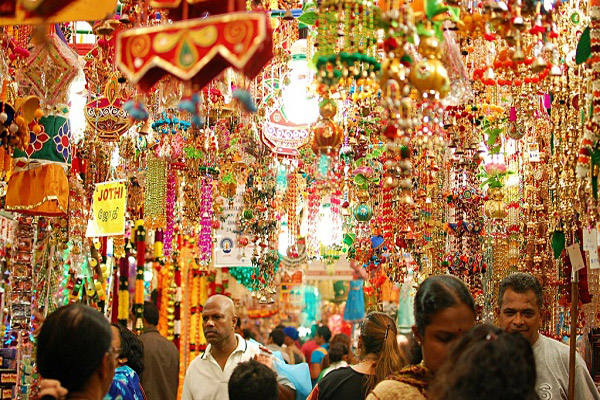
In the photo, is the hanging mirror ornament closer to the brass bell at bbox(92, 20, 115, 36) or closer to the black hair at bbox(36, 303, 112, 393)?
the brass bell at bbox(92, 20, 115, 36)

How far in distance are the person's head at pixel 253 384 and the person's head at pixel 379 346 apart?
3.13 feet

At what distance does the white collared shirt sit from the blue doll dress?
23.4ft

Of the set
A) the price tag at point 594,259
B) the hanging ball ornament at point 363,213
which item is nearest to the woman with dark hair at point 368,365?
the price tag at point 594,259

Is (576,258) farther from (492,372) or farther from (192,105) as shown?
(492,372)

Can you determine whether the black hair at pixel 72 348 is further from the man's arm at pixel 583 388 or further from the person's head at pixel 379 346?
the man's arm at pixel 583 388

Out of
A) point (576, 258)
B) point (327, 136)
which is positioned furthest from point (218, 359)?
point (576, 258)

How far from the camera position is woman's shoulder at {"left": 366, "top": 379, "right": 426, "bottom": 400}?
241 centimetres

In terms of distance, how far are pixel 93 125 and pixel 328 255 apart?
477cm

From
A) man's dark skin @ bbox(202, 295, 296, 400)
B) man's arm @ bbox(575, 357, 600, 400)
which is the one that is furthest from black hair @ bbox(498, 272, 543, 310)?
man's dark skin @ bbox(202, 295, 296, 400)

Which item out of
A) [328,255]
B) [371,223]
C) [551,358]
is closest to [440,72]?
[551,358]

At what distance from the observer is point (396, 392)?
2428mm

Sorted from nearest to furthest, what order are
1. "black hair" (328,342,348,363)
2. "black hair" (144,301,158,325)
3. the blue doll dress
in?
"black hair" (144,301,158,325)
"black hair" (328,342,348,363)
the blue doll dress

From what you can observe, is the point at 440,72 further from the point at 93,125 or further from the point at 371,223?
the point at 371,223

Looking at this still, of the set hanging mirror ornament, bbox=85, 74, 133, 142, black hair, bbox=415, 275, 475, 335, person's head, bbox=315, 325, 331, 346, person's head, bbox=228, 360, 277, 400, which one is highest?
hanging mirror ornament, bbox=85, 74, 133, 142
